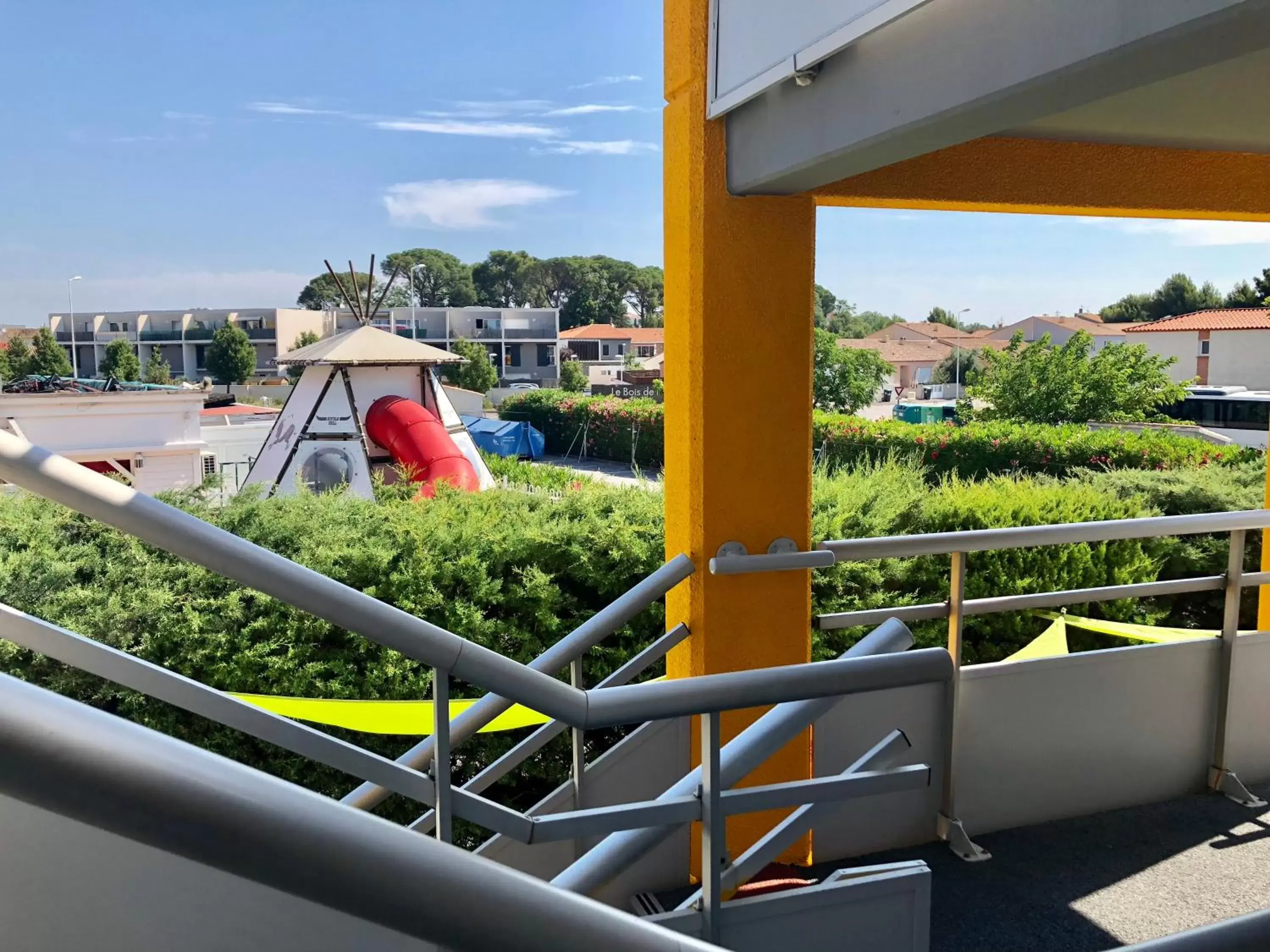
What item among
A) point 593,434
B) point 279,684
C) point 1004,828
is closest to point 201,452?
point 593,434

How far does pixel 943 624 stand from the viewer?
3.73m

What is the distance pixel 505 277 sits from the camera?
79312 millimetres

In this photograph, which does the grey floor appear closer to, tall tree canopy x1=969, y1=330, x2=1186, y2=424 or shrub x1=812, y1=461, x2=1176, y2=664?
shrub x1=812, y1=461, x2=1176, y2=664

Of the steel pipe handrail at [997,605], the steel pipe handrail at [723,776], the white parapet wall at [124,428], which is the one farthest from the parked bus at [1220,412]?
the steel pipe handrail at [723,776]

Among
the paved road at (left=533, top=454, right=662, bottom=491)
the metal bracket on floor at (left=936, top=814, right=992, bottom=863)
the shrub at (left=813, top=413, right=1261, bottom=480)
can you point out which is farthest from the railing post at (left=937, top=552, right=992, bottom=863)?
the paved road at (left=533, top=454, right=662, bottom=491)

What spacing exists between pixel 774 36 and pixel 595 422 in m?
22.0

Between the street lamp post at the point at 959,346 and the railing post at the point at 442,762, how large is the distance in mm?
25343

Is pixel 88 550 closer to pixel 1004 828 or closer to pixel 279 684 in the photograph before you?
pixel 279 684

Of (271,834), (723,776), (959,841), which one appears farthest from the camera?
(959,841)

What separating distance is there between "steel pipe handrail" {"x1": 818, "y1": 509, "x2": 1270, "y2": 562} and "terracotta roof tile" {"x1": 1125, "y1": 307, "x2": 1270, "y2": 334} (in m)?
34.0

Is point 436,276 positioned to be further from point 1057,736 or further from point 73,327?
point 1057,736

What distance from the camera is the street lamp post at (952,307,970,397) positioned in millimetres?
40438

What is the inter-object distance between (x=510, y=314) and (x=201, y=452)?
143ft

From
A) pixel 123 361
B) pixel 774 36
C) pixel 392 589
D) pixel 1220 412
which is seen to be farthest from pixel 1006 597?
pixel 123 361
